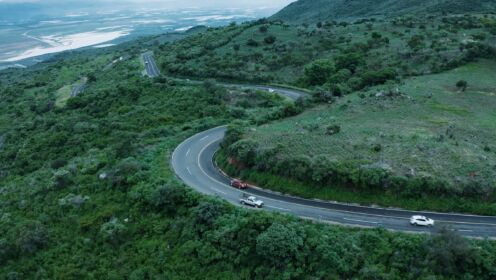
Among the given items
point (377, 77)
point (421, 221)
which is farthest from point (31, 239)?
point (377, 77)

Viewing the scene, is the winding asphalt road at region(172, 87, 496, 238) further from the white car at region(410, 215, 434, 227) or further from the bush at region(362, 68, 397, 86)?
the bush at region(362, 68, 397, 86)

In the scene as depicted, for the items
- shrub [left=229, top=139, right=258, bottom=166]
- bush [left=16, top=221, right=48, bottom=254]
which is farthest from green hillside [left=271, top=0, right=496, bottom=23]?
bush [left=16, top=221, right=48, bottom=254]

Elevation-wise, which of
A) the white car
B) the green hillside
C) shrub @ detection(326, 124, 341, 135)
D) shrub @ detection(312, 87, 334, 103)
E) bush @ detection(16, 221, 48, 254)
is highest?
the green hillside

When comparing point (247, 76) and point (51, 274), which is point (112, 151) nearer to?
point (51, 274)

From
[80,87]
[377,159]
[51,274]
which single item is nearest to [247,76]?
[80,87]

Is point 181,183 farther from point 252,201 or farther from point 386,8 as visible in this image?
point 386,8

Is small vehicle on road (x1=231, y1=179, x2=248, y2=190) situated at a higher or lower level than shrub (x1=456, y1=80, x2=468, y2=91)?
lower
